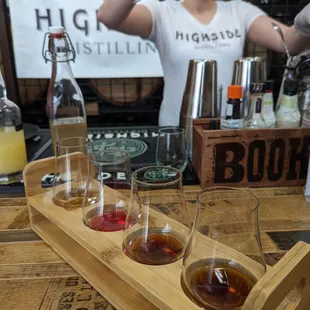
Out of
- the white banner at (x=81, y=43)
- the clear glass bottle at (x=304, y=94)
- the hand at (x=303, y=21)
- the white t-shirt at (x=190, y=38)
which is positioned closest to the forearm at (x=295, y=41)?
the white t-shirt at (x=190, y=38)

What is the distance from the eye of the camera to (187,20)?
1394mm

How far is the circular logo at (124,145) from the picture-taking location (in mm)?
871

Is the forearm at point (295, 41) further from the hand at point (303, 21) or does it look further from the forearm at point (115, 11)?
the forearm at point (115, 11)

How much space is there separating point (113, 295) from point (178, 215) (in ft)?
0.41

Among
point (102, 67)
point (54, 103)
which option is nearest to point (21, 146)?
point (54, 103)

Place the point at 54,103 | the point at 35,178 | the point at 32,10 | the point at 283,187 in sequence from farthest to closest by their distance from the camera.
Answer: the point at 32,10, the point at 54,103, the point at 283,187, the point at 35,178

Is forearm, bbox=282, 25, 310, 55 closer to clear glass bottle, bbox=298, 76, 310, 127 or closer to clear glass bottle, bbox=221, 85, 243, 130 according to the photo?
clear glass bottle, bbox=298, 76, 310, 127

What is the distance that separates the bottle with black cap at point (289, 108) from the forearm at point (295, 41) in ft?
2.01

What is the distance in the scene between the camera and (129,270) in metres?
0.38

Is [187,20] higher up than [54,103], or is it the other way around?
[187,20]

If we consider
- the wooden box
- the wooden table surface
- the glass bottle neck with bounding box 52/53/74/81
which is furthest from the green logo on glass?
the glass bottle neck with bounding box 52/53/74/81

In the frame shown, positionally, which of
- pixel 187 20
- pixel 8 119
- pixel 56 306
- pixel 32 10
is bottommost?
pixel 56 306

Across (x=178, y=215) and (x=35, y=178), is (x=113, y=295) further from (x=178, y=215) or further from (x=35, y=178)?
(x=35, y=178)

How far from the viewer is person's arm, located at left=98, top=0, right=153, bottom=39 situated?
1276mm
